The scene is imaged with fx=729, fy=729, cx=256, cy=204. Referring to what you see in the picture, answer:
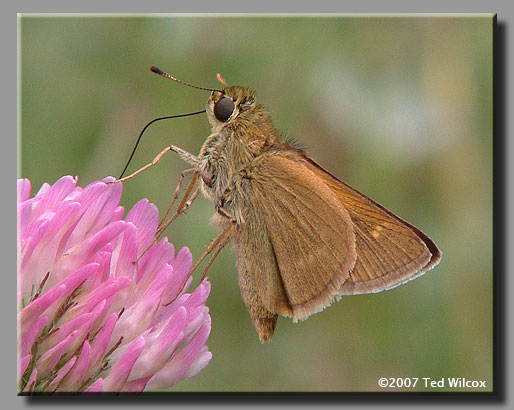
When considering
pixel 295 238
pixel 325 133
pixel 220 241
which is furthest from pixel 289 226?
pixel 325 133

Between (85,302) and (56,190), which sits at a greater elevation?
(56,190)

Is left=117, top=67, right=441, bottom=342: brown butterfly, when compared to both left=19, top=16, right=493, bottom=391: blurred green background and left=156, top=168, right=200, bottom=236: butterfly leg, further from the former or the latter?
left=19, top=16, right=493, bottom=391: blurred green background

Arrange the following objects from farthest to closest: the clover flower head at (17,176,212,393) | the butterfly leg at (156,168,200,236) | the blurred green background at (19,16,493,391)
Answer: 1. the blurred green background at (19,16,493,391)
2. the butterfly leg at (156,168,200,236)
3. the clover flower head at (17,176,212,393)

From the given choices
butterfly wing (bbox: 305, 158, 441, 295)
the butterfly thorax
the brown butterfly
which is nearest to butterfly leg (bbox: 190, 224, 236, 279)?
the brown butterfly

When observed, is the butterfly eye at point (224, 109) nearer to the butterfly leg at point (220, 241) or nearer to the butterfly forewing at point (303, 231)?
the butterfly forewing at point (303, 231)

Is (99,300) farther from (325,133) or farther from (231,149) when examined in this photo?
(325,133)

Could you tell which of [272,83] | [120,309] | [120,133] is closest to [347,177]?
[272,83]

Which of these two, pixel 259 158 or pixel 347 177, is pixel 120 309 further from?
pixel 347 177
